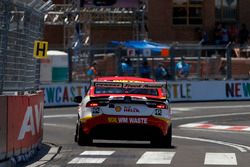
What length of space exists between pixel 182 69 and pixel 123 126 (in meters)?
19.8

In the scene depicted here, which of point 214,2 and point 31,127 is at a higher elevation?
point 214,2

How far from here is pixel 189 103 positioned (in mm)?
36094

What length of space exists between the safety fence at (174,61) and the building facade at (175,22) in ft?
45.8

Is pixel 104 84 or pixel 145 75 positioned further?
pixel 145 75

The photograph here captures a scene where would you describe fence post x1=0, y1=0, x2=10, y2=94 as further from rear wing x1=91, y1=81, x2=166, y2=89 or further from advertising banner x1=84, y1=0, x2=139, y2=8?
advertising banner x1=84, y1=0, x2=139, y2=8

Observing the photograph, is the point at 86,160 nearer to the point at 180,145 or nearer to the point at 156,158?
the point at 156,158

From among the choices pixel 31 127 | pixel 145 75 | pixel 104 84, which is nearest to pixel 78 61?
pixel 145 75

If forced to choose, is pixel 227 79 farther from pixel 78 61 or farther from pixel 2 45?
pixel 2 45

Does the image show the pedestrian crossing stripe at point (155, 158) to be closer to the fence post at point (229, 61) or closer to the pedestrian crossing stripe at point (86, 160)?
the pedestrian crossing stripe at point (86, 160)

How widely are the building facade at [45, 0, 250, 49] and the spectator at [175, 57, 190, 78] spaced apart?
15116 mm

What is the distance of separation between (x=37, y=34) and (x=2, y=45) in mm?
3808

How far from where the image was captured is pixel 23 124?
14773 mm

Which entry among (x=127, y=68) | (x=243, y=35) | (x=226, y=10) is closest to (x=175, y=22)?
(x=226, y=10)

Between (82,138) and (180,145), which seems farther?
(180,145)
